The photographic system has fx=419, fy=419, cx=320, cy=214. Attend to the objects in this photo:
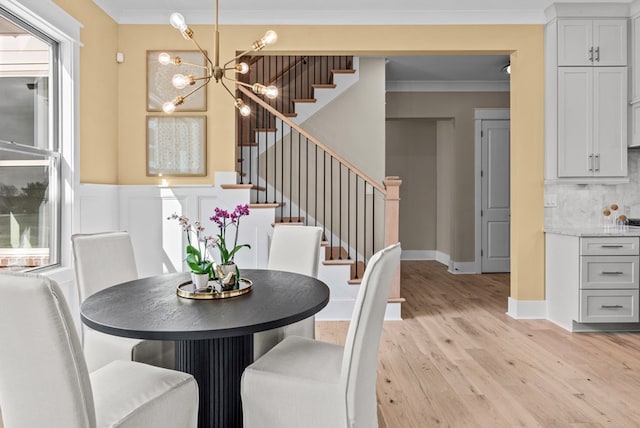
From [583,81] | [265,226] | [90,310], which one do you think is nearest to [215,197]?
[265,226]

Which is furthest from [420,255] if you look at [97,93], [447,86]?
[97,93]

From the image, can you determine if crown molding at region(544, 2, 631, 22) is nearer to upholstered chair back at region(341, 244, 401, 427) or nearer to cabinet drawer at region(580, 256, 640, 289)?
cabinet drawer at region(580, 256, 640, 289)

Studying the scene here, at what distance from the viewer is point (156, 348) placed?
2191 mm

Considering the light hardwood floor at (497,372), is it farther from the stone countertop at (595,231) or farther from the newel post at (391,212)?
the stone countertop at (595,231)

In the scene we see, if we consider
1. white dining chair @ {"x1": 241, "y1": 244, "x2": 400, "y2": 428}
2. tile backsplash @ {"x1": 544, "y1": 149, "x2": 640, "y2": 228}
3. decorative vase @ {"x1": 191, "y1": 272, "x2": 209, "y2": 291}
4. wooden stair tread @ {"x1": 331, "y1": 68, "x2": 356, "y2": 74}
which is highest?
wooden stair tread @ {"x1": 331, "y1": 68, "x2": 356, "y2": 74}

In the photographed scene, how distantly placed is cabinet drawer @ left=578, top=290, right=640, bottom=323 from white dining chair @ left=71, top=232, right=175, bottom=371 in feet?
11.0

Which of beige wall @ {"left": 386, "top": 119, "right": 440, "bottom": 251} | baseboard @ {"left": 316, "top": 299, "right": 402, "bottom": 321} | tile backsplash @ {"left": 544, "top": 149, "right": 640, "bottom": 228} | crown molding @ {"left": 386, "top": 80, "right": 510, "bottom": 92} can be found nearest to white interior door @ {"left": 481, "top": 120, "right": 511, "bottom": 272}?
crown molding @ {"left": 386, "top": 80, "right": 510, "bottom": 92}

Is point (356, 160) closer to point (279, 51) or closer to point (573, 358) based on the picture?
point (279, 51)

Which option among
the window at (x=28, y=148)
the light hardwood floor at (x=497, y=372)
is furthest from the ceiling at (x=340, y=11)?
the light hardwood floor at (x=497, y=372)

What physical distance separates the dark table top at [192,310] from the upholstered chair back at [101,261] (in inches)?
12.2

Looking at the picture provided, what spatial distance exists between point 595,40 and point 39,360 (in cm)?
479

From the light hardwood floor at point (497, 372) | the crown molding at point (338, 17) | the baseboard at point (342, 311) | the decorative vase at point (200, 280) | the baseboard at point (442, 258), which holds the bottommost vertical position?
the light hardwood floor at point (497, 372)

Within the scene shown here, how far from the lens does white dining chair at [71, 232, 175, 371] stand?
84.7 inches

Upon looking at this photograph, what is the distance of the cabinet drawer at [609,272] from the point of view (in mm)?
3582
